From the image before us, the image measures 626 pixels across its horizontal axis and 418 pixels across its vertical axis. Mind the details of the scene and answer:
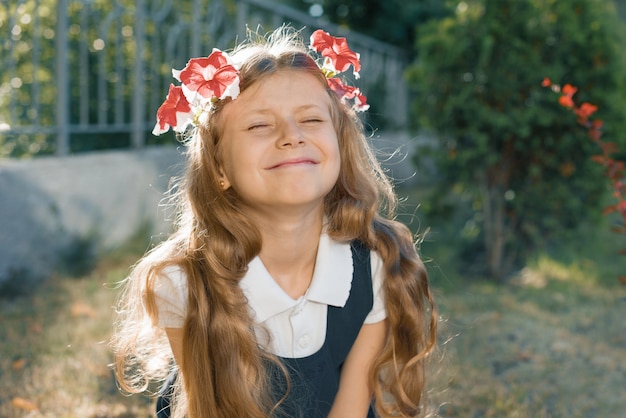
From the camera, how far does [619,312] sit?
13.8 ft

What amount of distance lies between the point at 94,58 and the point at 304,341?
4.04m

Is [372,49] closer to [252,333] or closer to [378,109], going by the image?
[378,109]

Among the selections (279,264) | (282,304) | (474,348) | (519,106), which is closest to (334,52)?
(279,264)

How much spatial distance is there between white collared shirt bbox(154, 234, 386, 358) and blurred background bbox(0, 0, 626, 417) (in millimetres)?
1045

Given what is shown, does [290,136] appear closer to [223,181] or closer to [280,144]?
[280,144]

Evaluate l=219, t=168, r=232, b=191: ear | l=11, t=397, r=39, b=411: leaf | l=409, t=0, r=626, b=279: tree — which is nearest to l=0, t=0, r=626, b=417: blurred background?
l=409, t=0, r=626, b=279: tree

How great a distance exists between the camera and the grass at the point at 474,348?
2.90 metres

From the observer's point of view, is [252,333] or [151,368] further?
[151,368]

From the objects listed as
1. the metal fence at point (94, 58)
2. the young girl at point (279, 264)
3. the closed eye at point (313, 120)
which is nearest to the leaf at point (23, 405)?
the young girl at point (279, 264)

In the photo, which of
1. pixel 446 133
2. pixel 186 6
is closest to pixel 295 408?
pixel 446 133

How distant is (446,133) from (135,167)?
90.9 inches

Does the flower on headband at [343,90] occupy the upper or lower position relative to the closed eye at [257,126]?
upper

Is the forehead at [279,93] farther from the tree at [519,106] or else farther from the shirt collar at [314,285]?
the tree at [519,106]

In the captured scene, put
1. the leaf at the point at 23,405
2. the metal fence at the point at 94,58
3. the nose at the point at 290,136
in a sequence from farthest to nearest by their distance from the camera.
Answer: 1. the metal fence at the point at 94,58
2. the leaf at the point at 23,405
3. the nose at the point at 290,136
